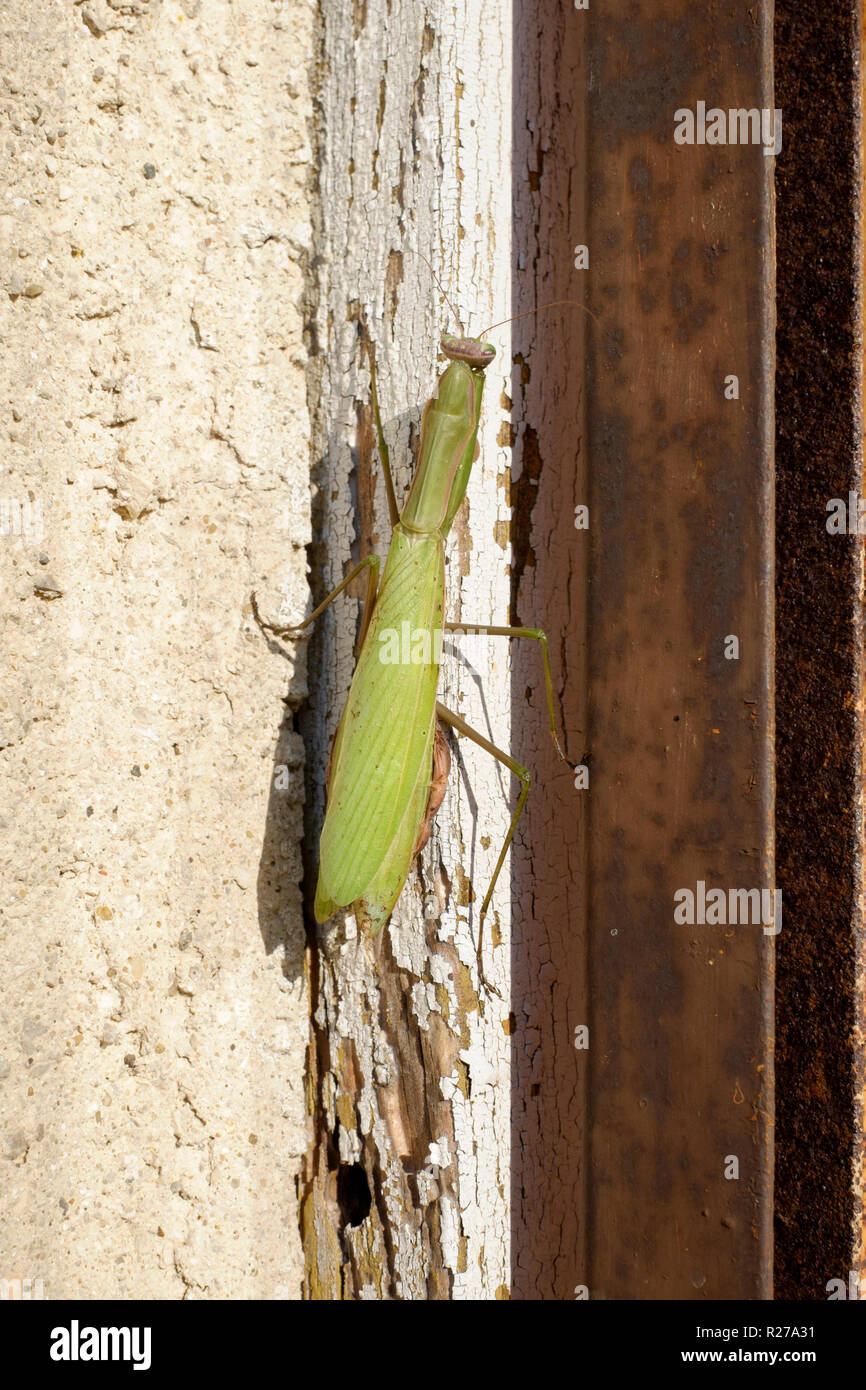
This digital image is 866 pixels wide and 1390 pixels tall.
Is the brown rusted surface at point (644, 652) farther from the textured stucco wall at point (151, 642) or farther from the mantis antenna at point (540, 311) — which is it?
the textured stucco wall at point (151, 642)

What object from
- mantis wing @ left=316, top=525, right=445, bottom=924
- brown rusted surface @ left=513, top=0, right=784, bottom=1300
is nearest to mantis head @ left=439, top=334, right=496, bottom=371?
brown rusted surface @ left=513, top=0, right=784, bottom=1300

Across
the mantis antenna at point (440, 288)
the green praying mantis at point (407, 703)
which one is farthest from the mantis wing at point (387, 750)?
the mantis antenna at point (440, 288)

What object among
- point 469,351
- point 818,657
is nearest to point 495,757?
point 818,657

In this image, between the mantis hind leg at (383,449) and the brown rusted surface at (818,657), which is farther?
the mantis hind leg at (383,449)

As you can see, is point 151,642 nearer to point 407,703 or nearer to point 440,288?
point 407,703

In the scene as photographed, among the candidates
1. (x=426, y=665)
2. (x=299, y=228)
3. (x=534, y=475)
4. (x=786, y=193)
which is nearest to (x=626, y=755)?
(x=426, y=665)

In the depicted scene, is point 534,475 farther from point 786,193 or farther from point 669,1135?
point 669,1135
